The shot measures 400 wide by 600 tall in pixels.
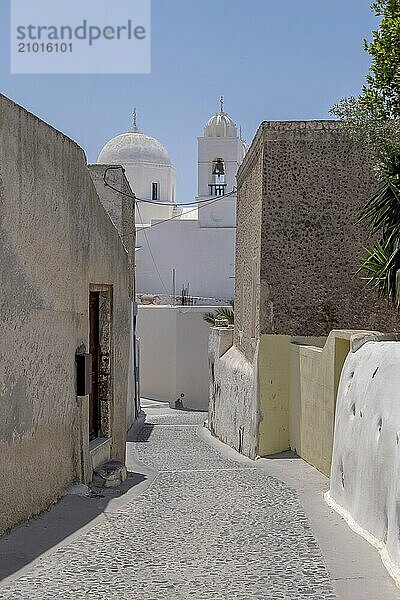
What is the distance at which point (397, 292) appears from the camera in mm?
10125

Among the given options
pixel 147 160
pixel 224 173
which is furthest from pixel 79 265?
pixel 147 160

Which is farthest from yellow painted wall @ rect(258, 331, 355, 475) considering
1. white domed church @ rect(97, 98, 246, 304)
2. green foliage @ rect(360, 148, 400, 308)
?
white domed church @ rect(97, 98, 246, 304)

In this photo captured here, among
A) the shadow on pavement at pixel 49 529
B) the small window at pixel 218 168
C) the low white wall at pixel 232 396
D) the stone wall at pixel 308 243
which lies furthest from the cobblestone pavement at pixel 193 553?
the small window at pixel 218 168

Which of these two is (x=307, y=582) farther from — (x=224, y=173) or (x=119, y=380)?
(x=224, y=173)

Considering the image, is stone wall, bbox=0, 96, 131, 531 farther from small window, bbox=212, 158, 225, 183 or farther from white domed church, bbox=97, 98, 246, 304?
white domed church, bbox=97, 98, 246, 304

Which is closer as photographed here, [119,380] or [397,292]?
[397,292]

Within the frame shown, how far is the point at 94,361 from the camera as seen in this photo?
1052cm

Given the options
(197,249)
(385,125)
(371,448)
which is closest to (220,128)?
(197,249)

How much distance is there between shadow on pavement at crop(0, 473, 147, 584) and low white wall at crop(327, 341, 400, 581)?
2281 millimetres

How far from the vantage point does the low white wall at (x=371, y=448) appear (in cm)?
600

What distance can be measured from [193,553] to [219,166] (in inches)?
1265

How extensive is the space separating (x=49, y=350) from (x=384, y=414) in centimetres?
300

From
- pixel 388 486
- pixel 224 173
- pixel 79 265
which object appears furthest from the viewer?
pixel 224 173

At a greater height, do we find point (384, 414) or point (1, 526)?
point (384, 414)
